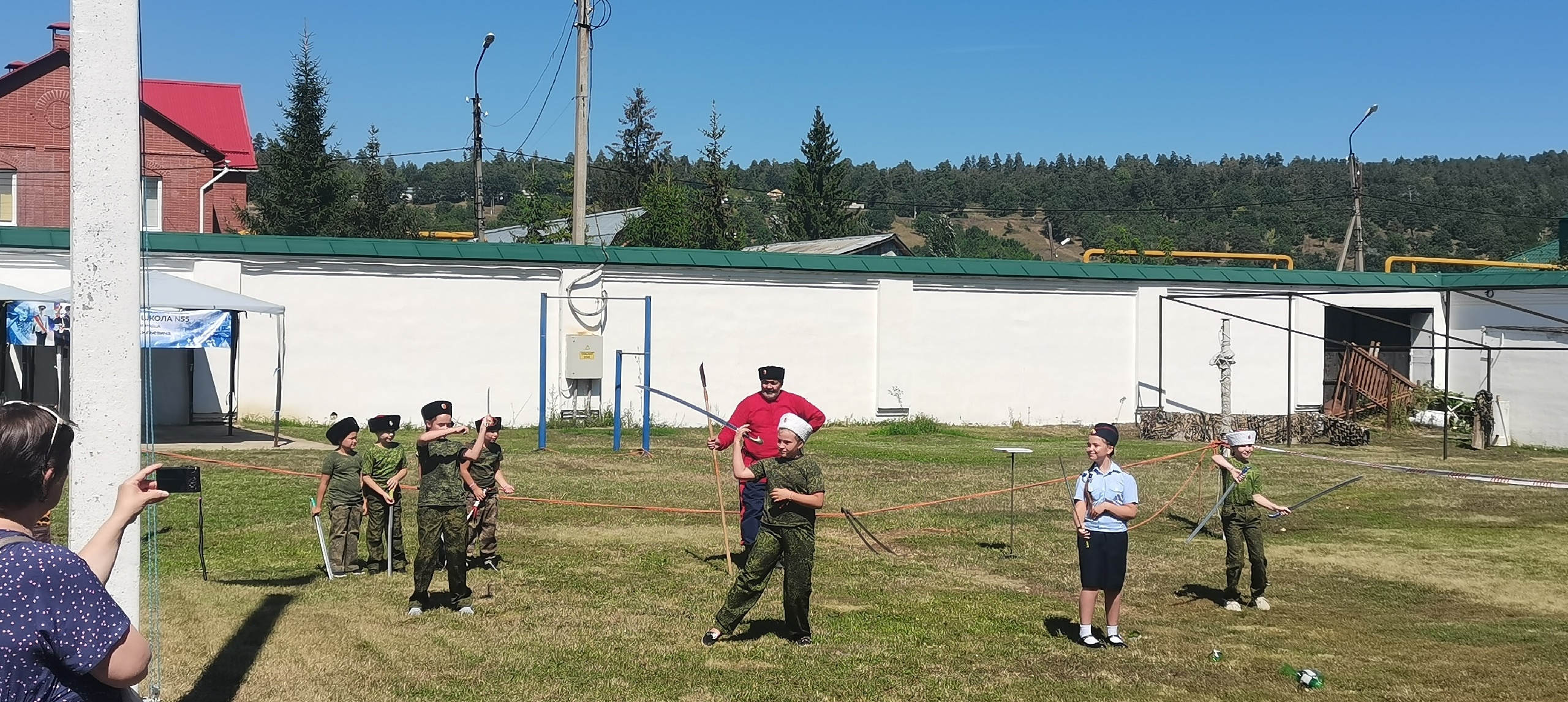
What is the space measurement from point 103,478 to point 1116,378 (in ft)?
89.9

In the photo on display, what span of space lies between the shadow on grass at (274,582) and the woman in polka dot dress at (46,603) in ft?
23.9

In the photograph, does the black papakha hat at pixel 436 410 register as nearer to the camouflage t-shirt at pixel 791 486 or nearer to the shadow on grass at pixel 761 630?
the camouflage t-shirt at pixel 791 486

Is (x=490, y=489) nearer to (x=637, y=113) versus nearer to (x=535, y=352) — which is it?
(x=535, y=352)

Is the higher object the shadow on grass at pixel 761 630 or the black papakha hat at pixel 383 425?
the black papakha hat at pixel 383 425

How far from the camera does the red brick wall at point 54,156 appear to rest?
35.9m

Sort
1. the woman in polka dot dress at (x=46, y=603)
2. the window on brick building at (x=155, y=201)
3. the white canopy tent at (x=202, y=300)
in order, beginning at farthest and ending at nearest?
the window on brick building at (x=155, y=201) → the white canopy tent at (x=202, y=300) → the woman in polka dot dress at (x=46, y=603)

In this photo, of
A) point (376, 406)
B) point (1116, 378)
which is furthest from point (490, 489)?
point (1116, 378)

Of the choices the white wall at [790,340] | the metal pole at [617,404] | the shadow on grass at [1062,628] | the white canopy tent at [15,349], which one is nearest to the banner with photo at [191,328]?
the white canopy tent at [15,349]

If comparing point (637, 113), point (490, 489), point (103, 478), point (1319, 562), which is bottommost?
point (1319, 562)

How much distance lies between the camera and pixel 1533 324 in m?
30.8

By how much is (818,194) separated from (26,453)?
67.2 metres

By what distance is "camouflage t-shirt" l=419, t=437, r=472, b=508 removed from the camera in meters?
9.53

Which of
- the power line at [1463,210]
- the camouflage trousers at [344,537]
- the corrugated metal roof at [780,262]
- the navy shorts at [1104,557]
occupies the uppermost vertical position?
the power line at [1463,210]

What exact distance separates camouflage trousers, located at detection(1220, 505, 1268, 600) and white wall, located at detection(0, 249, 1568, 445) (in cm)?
1674
